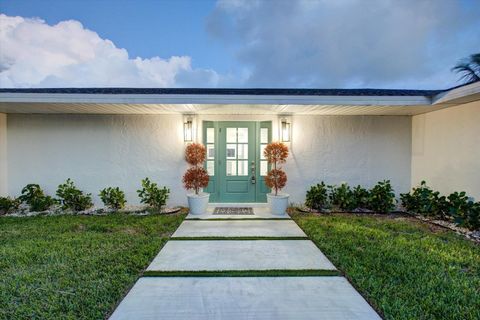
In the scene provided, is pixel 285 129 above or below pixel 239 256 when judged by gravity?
above

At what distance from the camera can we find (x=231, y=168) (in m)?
6.80

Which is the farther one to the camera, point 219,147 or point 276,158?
point 219,147

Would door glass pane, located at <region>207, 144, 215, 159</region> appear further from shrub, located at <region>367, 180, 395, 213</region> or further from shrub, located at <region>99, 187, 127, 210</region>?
shrub, located at <region>367, 180, 395, 213</region>

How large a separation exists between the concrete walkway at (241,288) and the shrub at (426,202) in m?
3.29

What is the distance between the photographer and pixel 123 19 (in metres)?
9.02

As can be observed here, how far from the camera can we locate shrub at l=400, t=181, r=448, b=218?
5.47 meters

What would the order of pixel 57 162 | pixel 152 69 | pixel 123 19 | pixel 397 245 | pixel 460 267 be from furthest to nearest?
pixel 152 69 → pixel 123 19 → pixel 57 162 → pixel 397 245 → pixel 460 267

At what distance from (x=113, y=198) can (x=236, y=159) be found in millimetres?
3057

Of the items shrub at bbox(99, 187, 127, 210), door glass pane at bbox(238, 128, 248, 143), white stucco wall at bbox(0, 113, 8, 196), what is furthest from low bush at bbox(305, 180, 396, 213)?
white stucco wall at bbox(0, 113, 8, 196)

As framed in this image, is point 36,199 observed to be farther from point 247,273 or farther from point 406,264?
point 406,264

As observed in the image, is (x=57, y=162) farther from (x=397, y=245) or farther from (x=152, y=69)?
(x=397, y=245)

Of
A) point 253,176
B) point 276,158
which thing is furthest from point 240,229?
point 253,176

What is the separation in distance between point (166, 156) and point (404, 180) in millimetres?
6086

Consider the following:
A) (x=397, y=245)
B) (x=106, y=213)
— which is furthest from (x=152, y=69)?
(x=397, y=245)
